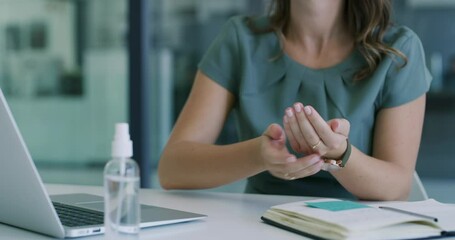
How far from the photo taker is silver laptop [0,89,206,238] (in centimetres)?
93

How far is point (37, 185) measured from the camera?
95 cm

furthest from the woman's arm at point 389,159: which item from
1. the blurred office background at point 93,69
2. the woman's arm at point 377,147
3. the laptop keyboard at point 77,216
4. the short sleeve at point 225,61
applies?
the blurred office background at point 93,69

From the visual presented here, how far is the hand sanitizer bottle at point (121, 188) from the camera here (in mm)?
858

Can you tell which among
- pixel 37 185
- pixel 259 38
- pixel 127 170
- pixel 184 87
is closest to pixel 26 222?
pixel 37 185

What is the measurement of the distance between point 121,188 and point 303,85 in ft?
3.29

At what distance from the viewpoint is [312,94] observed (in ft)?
5.87

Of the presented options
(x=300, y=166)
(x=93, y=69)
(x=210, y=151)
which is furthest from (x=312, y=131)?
(x=93, y=69)

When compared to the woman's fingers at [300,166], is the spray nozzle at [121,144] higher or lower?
higher

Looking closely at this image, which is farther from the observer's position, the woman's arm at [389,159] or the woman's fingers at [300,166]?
the woman's arm at [389,159]

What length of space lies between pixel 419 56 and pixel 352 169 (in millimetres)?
499

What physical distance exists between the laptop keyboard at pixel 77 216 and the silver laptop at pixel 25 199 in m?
0.01

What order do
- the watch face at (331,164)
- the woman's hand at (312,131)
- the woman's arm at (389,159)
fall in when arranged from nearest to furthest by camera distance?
the woman's hand at (312,131)
the watch face at (331,164)
the woman's arm at (389,159)

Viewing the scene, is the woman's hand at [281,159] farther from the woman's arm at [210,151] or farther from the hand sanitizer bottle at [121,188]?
the hand sanitizer bottle at [121,188]

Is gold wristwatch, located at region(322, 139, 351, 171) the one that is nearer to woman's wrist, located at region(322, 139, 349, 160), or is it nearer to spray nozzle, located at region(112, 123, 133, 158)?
woman's wrist, located at region(322, 139, 349, 160)
